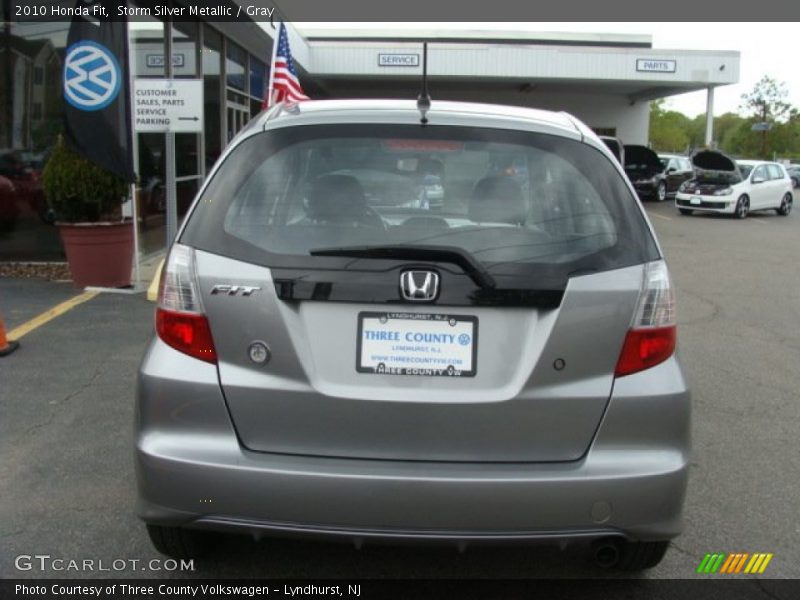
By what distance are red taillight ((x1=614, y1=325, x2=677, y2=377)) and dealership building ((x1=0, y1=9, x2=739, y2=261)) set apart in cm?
127

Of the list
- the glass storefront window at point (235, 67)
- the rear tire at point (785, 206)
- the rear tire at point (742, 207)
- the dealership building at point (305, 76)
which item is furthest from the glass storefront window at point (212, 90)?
the rear tire at point (785, 206)

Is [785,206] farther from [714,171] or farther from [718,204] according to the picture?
[718,204]

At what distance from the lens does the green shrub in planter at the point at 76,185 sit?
8.15 meters

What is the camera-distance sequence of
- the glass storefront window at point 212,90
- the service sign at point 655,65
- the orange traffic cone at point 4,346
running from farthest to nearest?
the service sign at point 655,65, the glass storefront window at point 212,90, the orange traffic cone at point 4,346

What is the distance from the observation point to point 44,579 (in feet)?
9.81

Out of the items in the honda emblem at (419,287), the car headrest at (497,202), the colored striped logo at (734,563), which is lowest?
the colored striped logo at (734,563)

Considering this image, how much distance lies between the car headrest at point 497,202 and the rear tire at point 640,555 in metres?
1.29

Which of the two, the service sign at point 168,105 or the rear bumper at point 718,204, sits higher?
the service sign at point 168,105

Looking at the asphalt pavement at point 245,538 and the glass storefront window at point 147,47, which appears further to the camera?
the glass storefront window at point 147,47

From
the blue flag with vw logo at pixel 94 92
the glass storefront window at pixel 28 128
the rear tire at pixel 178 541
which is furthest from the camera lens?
the glass storefront window at pixel 28 128

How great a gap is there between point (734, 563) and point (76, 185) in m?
7.10

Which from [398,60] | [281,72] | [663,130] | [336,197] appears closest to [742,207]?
[398,60]

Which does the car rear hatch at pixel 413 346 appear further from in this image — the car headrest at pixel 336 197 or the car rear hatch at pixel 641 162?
the car rear hatch at pixel 641 162

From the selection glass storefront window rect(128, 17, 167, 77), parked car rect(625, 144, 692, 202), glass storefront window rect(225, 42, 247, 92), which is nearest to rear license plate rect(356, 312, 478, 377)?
glass storefront window rect(128, 17, 167, 77)
